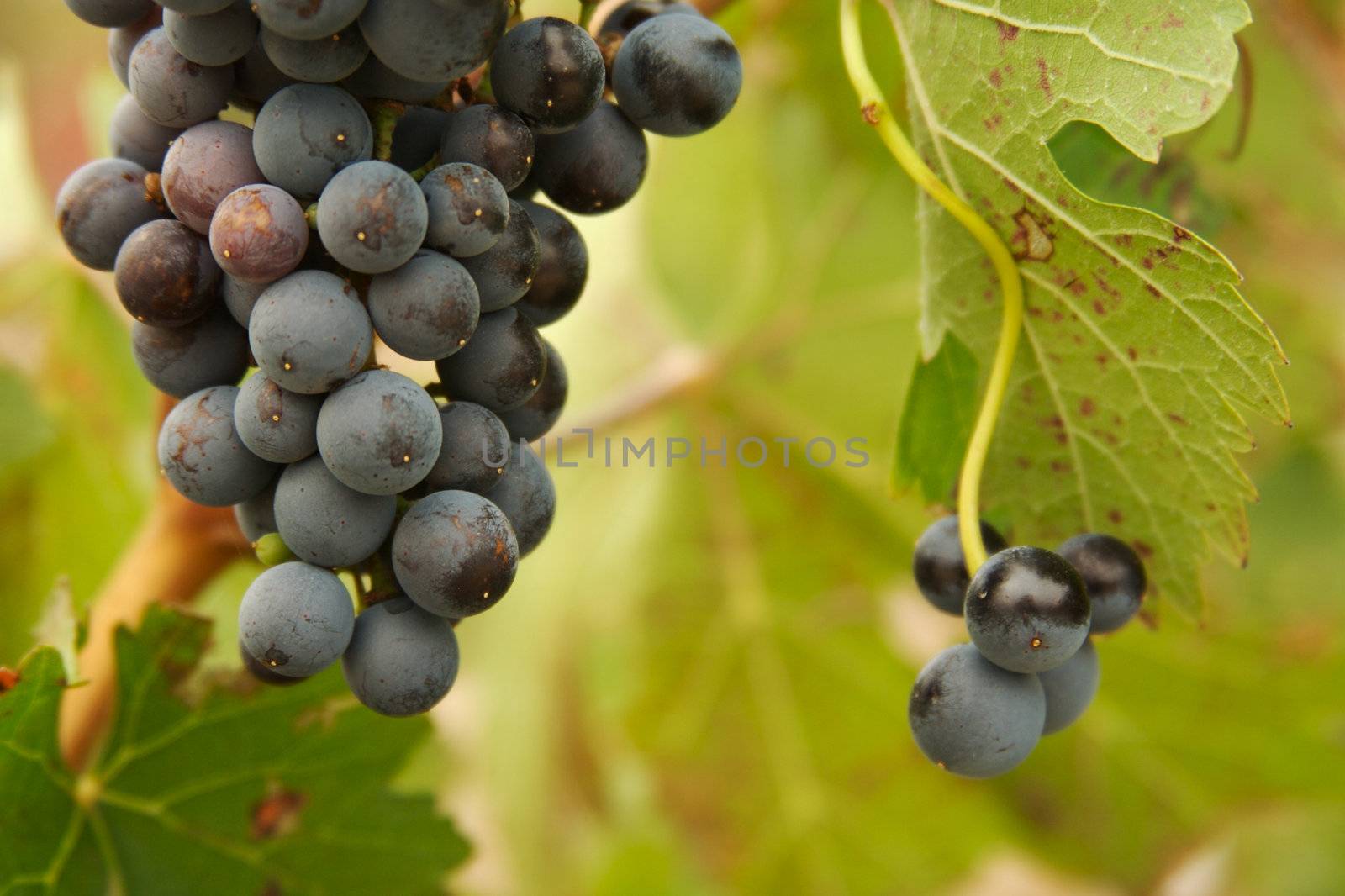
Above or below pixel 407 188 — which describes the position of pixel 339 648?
below

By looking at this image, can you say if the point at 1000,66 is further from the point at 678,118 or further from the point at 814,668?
the point at 814,668

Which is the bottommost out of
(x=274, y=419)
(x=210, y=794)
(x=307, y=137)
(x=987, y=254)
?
(x=210, y=794)

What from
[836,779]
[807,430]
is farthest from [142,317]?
[836,779]

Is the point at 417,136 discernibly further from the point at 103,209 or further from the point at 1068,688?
the point at 1068,688

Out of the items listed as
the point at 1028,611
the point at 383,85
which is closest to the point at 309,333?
the point at 383,85

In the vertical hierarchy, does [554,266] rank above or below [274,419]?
above

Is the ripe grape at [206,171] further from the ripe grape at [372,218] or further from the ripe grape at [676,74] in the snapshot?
the ripe grape at [676,74]

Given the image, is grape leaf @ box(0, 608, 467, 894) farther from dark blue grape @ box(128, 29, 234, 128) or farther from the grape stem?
the grape stem

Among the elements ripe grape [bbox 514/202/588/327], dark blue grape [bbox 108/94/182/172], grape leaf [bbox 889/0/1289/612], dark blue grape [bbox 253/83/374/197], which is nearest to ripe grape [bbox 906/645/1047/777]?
grape leaf [bbox 889/0/1289/612]
